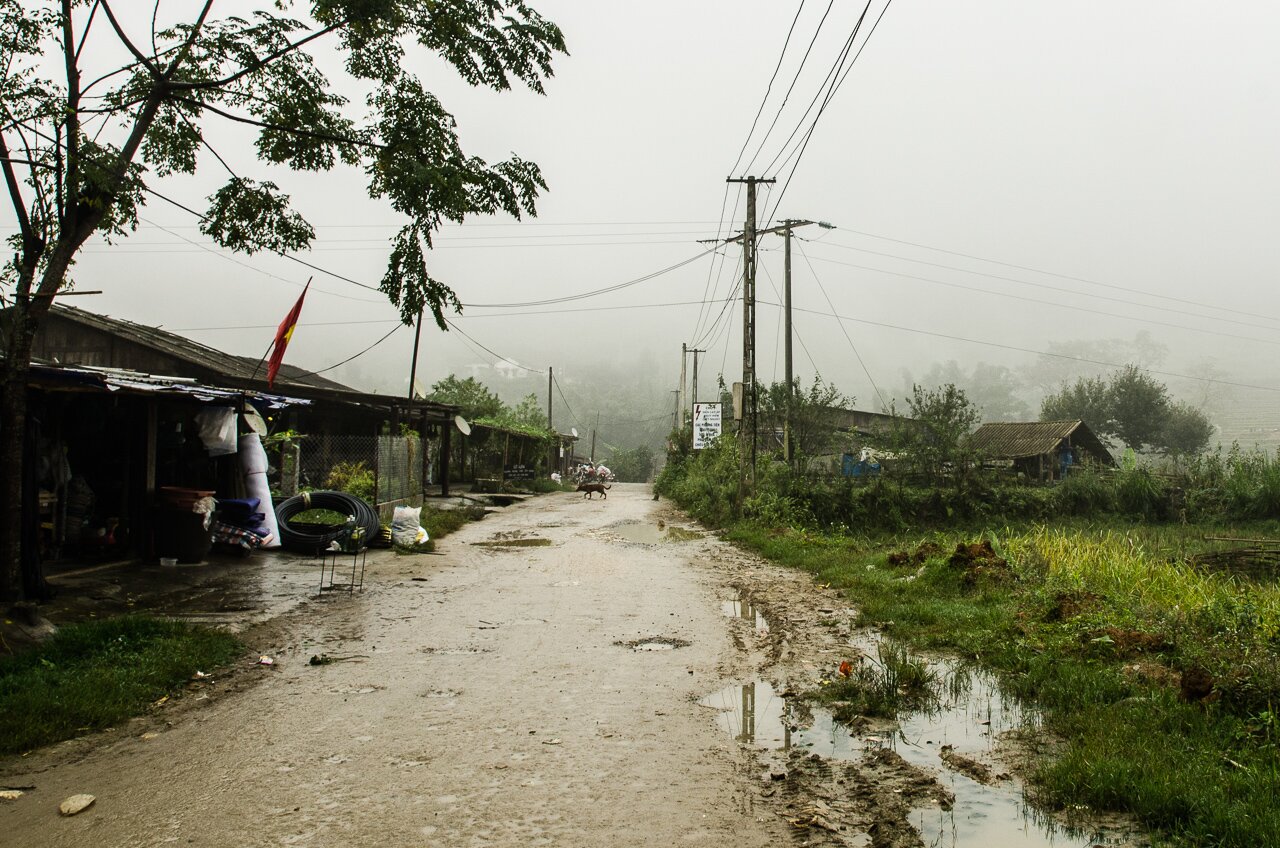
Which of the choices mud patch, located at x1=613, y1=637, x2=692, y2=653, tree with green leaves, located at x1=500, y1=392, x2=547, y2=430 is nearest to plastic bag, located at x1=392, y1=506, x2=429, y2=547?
mud patch, located at x1=613, y1=637, x2=692, y2=653

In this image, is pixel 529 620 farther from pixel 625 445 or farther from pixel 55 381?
pixel 625 445

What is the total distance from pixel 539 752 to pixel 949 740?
8.20ft

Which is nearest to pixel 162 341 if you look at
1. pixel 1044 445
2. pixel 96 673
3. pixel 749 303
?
pixel 749 303

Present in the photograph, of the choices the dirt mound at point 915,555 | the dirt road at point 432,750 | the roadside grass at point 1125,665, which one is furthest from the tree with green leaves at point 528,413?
the dirt road at point 432,750

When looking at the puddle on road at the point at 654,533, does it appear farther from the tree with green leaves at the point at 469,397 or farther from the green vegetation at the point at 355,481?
the tree with green leaves at the point at 469,397

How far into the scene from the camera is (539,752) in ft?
16.7

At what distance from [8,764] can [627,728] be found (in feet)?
11.5

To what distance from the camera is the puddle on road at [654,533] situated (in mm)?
18891

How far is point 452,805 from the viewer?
4.27 meters

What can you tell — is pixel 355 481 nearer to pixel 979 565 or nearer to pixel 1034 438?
pixel 979 565

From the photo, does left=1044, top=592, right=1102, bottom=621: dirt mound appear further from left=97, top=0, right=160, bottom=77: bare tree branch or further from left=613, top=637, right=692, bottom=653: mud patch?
left=97, top=0, right=160, bottom=77: bare tree branch

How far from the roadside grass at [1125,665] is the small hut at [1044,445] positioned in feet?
→ 113

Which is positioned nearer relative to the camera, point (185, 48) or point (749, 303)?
point (185, 48)

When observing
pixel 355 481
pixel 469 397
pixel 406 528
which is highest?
pixel 469 397
